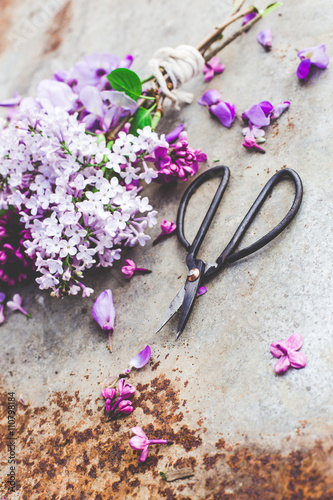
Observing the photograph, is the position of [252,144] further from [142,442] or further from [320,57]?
[142,442]

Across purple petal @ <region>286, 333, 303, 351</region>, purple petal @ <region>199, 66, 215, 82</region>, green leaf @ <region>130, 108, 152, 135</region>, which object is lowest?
purple petal @ <region>286, 333, 303, 351</region>

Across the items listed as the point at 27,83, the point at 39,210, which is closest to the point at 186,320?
the point at 39,210

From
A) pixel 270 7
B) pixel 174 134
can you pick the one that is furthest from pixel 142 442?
pixel 270 7

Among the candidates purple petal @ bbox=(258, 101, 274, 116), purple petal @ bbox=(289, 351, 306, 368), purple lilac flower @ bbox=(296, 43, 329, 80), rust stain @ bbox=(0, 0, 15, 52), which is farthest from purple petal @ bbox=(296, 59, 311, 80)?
rust stain @ bbox=(0, 0, 15, 52)

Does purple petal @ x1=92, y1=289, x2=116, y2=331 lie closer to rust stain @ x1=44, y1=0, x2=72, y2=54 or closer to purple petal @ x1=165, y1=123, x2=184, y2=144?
purple petal @ x1=165, y1=123, x2=184, y2=144

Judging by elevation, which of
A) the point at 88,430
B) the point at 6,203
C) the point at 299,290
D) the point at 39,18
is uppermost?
the point at 39,18

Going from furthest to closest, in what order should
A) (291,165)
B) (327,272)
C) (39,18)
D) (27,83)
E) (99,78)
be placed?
(39,18) → (27,83) → (99,78) → (291,165) → (327,272)

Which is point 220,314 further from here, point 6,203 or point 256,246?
point 6,203
